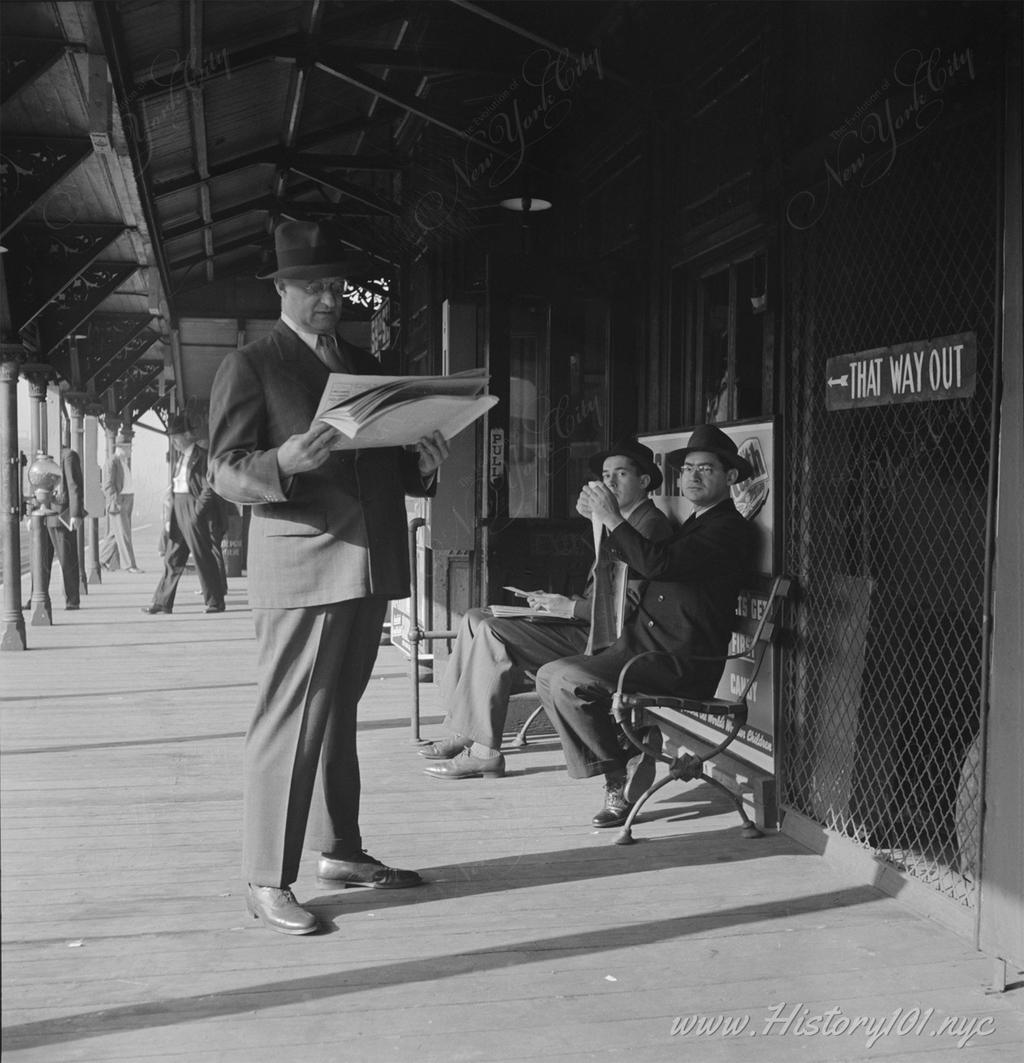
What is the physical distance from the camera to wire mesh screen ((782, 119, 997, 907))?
3.76 metres

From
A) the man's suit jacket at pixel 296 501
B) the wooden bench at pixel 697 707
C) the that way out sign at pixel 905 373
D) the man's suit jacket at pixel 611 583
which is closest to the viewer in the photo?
the man's suit jacket at pixel 296 501

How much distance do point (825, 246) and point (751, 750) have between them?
1827 millimetres

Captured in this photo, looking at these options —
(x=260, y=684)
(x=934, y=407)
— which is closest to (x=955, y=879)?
(x=934, y=407)

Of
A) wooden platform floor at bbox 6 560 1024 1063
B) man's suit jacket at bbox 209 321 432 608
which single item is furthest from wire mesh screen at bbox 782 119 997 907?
man's suit jacket at bbox 209 321 432 608

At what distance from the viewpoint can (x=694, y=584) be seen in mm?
4387

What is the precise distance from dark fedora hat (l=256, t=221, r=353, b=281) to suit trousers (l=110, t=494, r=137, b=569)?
14136mm

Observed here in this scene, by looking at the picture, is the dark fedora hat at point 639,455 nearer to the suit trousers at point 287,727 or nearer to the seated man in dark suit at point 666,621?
the seated man in dark suit at point 666,621

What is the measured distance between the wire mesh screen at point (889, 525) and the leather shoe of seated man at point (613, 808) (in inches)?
22.1

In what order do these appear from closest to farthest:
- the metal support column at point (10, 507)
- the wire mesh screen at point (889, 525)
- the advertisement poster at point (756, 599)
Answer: the wire mesh screen at point (889, 525) < the advertisement poster at point (756, 599) < the metal support column at point (10, 507)

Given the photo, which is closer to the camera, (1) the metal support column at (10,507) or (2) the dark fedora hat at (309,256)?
(2) the dark fedora hat at (309,256)

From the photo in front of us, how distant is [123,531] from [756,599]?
14.5m

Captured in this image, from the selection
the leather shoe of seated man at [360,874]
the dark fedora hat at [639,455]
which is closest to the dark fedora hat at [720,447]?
the dark fedora hat at [639,455]

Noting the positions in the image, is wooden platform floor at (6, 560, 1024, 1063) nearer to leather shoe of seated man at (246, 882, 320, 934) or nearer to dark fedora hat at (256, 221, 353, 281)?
leather shoe of seated man at (246, 882, 320, 934)

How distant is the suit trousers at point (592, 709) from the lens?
4266 millimetres
